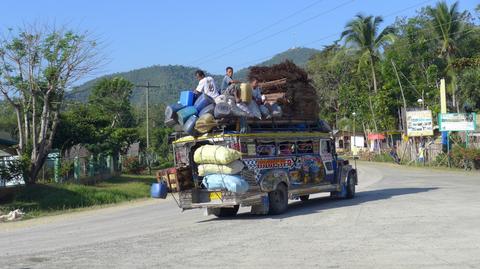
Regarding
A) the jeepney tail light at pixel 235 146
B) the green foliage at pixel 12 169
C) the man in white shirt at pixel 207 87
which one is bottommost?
the green foliage at pixel 12 169

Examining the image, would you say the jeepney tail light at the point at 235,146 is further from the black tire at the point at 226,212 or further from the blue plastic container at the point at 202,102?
the black tire at the point at 226,212

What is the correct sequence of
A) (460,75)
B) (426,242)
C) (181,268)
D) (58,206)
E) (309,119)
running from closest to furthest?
1. (181,268)
2. (426,242)
3. (309,119)
4. (58,206)
5. (460,75)

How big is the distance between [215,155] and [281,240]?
3.80m

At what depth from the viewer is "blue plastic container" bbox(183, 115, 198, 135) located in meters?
15.8

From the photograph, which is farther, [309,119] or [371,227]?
[309,119]

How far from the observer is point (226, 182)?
15.2 meters

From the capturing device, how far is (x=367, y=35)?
64.2 meters

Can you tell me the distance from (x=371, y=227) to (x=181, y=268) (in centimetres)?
507

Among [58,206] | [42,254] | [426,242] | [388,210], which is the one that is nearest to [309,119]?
[388,210]

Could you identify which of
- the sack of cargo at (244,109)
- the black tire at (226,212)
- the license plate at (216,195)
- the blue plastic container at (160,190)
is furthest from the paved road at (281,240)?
the sack of cargo at (244,109)

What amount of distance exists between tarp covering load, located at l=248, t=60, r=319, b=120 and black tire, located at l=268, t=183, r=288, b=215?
2.11 m

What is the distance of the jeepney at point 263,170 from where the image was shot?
51.2 feet

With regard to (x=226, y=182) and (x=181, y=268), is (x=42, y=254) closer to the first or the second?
(x=181, y=268)

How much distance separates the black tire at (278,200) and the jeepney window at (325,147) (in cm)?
254
